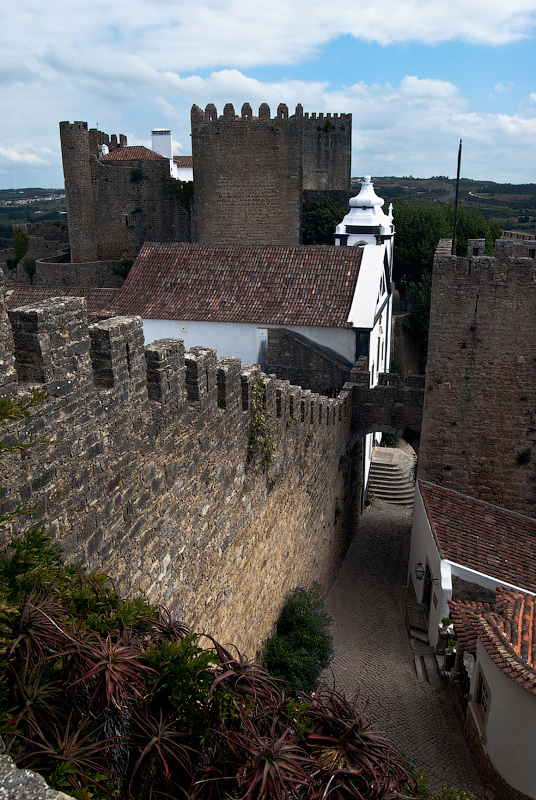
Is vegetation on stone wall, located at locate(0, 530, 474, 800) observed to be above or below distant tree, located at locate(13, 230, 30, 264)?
below

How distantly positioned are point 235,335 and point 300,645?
323 inches

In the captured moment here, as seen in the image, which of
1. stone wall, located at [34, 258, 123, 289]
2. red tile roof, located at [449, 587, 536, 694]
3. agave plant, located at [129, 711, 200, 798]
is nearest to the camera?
agave plant, located at [129, 711, 200, 798]

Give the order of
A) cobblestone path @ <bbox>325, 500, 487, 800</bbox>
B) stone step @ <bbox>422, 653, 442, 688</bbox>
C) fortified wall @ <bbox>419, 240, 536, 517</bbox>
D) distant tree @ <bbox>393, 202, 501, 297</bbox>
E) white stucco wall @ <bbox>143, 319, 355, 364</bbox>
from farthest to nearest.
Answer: distant tree @ <bbox>393, 202, 501, 297</bbox> < white stucco wall @ <bbox>143, 319, 355, 364</bbox> < fortified wall @ <bbox>419, 240, 536, 517</bbox> < stone step @ <bbox>422, 653, 442, 688</bbox> < cobblestone path @ <bbox>325, 500, 487, 800</bbox>

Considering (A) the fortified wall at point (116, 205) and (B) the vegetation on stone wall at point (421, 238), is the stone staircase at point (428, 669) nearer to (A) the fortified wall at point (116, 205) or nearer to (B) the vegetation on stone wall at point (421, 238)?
(B) the vegetation on stone wall at point (421, 238)

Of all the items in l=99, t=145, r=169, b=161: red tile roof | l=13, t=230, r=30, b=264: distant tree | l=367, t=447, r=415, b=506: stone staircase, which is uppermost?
l=99, t=145, r=169, b=161: red tile roof

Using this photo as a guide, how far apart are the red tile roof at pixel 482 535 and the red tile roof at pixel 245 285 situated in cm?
476

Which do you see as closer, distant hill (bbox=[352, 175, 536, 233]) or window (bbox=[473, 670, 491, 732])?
window (bbox=[473, 670, 491, 732])

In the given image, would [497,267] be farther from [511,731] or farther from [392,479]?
[392,479]

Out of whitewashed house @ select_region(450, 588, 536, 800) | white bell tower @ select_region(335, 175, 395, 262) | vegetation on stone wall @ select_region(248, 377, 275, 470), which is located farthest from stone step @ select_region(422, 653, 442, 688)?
white bell tower @ select_region(335, 175, 395, 262)

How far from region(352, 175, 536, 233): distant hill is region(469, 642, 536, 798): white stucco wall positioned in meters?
53.7

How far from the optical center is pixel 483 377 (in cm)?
1223

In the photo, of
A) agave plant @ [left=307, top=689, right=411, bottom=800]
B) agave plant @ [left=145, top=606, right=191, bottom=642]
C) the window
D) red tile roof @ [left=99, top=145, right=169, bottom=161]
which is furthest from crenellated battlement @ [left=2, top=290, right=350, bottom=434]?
red tile roof @ [left=99, top=145, right=169, bottom=161]

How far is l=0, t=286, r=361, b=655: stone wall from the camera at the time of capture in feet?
11.5

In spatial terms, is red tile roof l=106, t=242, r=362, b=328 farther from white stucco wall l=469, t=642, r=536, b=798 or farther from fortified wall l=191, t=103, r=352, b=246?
white stucco wall l=469, t=642, r=536, b=798
